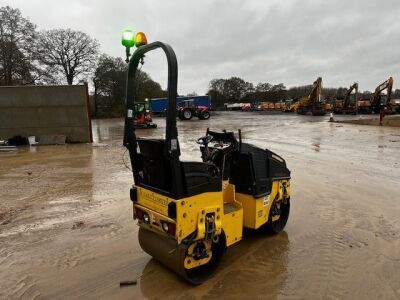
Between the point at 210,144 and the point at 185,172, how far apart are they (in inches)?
37.5

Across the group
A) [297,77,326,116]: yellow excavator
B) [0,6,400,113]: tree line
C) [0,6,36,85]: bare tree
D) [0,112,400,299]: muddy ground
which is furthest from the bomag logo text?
[297,77,326,116]: yellow excavator

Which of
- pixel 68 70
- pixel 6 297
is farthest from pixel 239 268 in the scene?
pixel 68 70

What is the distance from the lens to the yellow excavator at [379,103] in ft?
116

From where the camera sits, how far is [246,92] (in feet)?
252

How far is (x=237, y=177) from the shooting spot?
406 centimetres

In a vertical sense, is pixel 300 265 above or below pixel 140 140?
below

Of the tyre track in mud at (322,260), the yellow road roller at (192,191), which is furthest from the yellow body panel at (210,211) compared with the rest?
the tyre track in mud at (322,260)

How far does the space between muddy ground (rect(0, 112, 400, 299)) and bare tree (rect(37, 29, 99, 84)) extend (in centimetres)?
3903

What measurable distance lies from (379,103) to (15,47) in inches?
1417

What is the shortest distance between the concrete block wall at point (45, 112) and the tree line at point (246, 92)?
5471cm

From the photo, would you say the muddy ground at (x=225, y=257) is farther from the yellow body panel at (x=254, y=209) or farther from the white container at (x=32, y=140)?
the white container at (x=32, y=140)

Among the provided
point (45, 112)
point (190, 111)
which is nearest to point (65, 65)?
point (190, 111)

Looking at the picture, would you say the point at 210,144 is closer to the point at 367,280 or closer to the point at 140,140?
the point at 140,140

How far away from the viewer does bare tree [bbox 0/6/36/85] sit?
2941 centimetres
